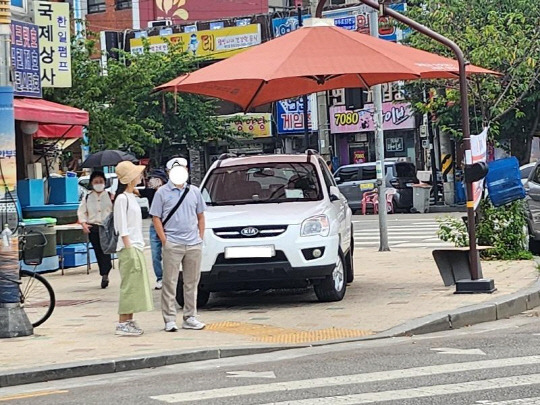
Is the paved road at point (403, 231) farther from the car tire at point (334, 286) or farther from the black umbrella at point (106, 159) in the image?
the car tire at point (334, 286)

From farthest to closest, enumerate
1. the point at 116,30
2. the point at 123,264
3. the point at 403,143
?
1. the point at 116,30
2. the point at 403,143
3. the point at 123,264

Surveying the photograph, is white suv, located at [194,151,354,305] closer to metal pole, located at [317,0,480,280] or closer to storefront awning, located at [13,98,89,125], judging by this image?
metal pole, located at [317,0,480,280]

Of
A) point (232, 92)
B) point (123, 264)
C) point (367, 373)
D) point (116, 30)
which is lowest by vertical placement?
point (367, 373)

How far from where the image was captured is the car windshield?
14.3 metres

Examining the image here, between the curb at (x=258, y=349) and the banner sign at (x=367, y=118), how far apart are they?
28720 mm

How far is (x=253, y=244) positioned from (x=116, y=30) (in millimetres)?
40532

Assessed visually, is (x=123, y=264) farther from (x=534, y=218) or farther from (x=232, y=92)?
(x=534, y=218)

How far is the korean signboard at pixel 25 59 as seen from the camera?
761 inches

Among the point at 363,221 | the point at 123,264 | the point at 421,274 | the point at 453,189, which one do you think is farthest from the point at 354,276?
the point at 453,189

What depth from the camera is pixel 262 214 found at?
1335cm

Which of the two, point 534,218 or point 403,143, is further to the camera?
point 403,143

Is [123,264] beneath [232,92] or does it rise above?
beneath

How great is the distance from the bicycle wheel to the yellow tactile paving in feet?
5.94

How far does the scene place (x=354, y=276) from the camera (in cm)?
1661
